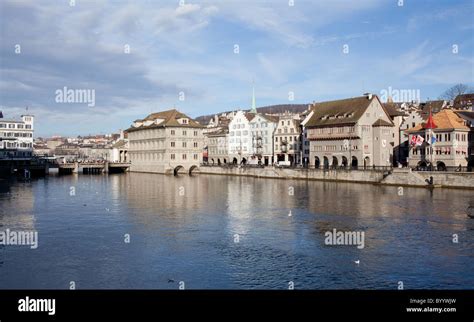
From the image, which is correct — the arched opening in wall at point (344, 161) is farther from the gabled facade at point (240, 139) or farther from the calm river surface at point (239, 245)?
the gabled facade at point (240, 139)

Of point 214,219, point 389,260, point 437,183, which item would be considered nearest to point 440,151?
point 437,183

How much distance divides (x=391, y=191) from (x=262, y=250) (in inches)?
1608

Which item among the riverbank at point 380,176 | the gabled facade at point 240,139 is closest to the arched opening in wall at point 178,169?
the gabled facade at point 240,139

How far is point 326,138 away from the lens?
97.9 metres

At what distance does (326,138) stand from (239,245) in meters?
69.1

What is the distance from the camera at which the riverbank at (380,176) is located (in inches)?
2651

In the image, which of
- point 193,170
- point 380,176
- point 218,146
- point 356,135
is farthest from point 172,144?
point 380,176

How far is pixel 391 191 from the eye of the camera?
2608 inches

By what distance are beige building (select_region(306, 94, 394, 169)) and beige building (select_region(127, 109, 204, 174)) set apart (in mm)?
38326

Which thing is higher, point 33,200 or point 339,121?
point 339,121

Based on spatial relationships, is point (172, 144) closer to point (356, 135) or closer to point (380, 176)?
point (356, 135)

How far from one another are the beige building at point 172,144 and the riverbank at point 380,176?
22099 mm
